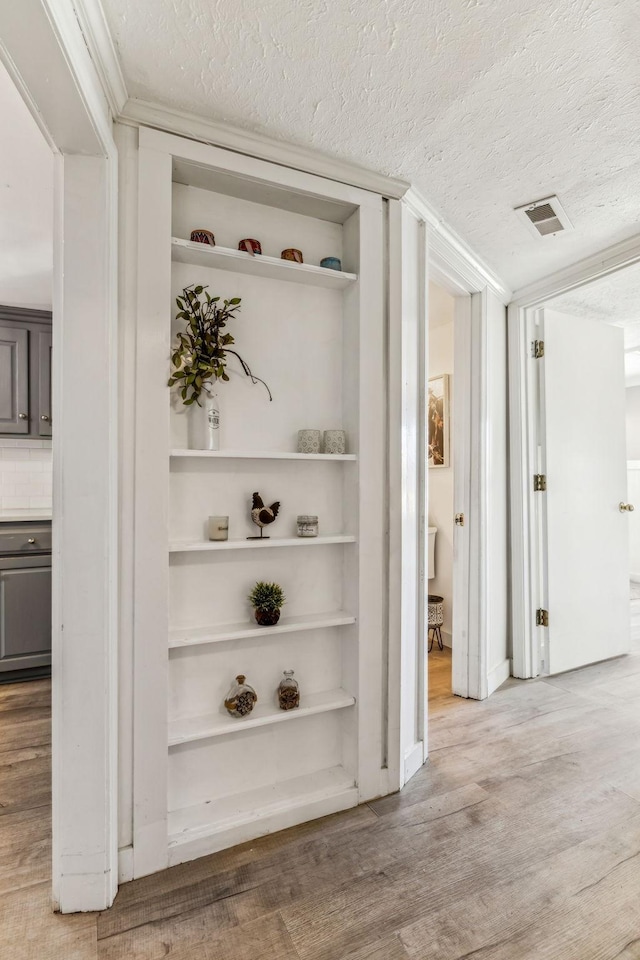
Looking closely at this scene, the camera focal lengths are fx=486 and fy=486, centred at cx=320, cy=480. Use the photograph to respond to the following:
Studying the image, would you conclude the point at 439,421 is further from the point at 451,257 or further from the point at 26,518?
the point at 26,518

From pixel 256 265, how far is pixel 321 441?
2.16ft

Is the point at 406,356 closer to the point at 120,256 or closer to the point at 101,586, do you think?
the point at 120,256

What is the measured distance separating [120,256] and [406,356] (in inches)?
42.7

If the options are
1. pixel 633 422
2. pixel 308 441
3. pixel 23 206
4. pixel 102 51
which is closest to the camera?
pixel 102 51

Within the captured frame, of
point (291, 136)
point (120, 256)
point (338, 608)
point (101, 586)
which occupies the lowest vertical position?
point (338, 608)

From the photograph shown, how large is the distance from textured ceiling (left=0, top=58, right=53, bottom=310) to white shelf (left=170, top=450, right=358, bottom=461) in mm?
1135

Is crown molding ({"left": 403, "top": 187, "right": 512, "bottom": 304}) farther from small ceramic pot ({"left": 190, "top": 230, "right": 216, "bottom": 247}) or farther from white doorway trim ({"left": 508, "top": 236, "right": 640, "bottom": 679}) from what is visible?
small ceramic pot ({"left": 190, "top": 230, "right": 216, "bottom": 247})

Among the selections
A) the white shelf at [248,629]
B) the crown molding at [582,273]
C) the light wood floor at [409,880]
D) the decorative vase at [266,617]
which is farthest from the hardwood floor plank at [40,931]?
the crown molding at [582,273]

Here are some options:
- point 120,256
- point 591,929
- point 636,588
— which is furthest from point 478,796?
point 636,588

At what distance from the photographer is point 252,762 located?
1727 millimetres

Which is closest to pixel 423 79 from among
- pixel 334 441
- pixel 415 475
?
pixel 334 441

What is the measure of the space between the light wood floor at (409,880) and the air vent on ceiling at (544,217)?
234cm

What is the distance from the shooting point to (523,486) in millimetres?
2961

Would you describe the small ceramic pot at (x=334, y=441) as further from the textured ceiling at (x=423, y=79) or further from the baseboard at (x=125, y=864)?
the baseboard at (x=125, y=864)
